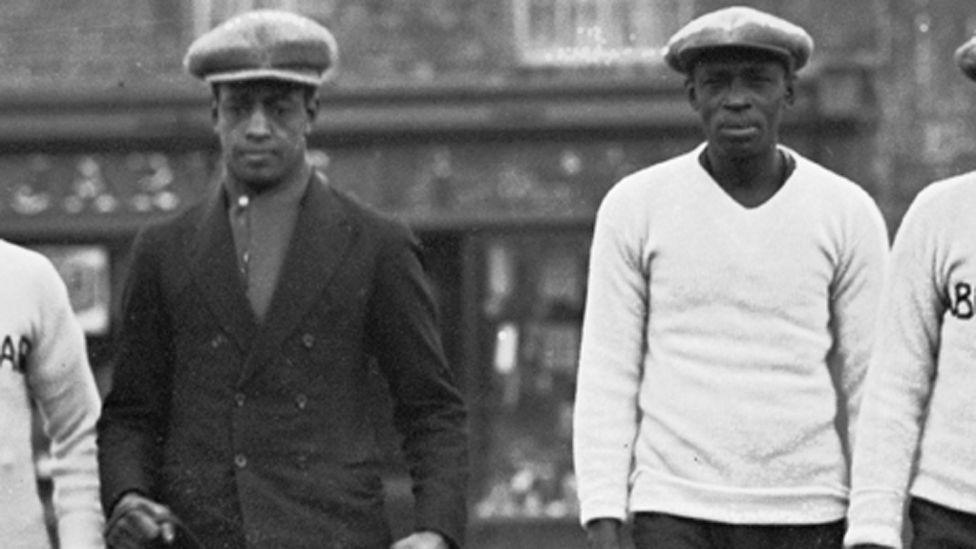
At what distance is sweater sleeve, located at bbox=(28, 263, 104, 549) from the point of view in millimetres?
7594

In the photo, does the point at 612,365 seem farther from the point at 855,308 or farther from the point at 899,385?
the point at 899,385

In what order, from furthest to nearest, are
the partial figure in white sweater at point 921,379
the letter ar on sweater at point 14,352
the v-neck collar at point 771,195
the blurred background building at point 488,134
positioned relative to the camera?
the blurred background building at point 488,134
the letter ar on sweater at point 14,352
the v-neck collar at point 771,195
the partial figure in white sweater at point 921,379

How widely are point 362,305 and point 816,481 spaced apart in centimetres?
122

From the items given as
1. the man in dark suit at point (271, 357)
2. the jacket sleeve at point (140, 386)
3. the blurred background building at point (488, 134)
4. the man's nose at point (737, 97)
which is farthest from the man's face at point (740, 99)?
the blurred background building at point (488, 134)

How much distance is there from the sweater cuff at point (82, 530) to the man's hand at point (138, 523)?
0.69 ft

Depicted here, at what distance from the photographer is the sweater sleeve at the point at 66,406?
24.9 feet

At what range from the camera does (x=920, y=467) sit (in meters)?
6.93

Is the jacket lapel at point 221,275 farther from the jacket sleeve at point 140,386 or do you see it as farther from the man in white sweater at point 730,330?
the man in white sweater at point 730,330

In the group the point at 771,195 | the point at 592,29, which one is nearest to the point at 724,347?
the point at 771,195

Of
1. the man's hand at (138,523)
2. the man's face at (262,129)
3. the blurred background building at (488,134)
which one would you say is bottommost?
the blurred background building at (488,134)

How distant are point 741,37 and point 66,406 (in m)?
2.00

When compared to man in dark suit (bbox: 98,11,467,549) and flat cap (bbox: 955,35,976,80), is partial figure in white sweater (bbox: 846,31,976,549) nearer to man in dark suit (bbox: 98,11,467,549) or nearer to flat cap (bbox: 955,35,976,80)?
flat cap (bbox: 955,35,976,80)

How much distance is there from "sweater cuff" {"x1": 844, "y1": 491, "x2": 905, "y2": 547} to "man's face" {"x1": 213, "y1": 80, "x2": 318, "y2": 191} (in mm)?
1683

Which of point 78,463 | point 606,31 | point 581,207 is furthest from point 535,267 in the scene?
point 78,463
